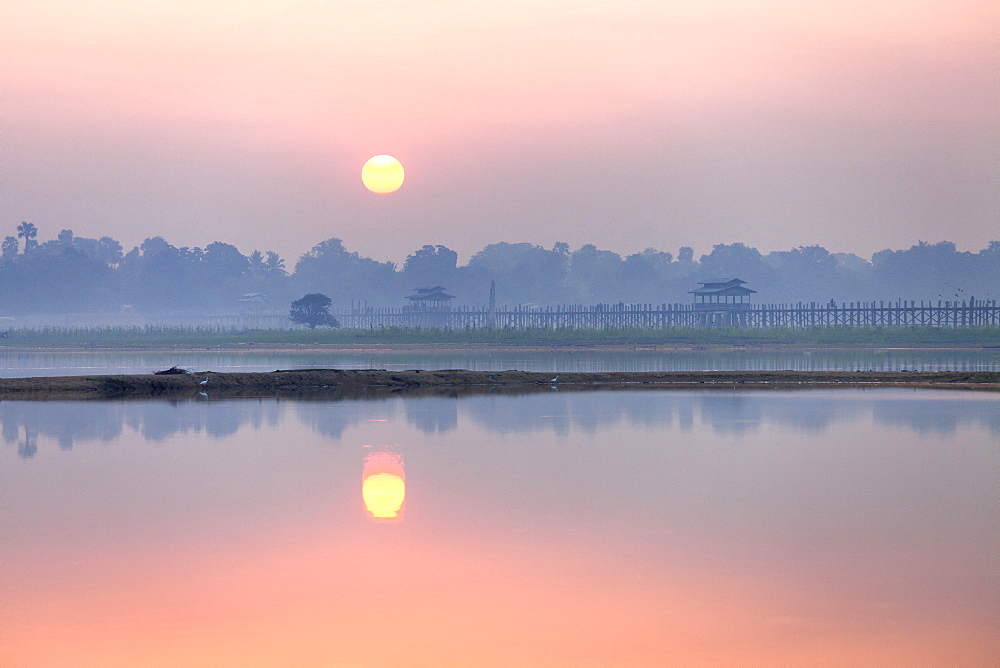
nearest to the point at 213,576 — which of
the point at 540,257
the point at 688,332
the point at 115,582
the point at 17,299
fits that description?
the point at 115,582

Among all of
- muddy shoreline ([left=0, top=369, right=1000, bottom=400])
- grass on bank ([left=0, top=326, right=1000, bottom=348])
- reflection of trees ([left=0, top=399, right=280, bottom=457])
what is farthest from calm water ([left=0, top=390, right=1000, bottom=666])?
grass on bank ([left=0, top=326, right=1000, bottom=348])

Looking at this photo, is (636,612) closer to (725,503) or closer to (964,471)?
(725,503)

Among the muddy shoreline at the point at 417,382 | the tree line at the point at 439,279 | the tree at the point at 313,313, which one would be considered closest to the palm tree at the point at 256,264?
the tree line at the point at 439,279

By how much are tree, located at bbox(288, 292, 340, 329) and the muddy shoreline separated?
212 feet

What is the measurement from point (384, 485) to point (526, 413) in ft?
35.5

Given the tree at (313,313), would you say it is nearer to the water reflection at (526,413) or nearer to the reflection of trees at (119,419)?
the water reflection at (526,413)

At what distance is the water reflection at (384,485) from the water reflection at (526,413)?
2766 millimetres

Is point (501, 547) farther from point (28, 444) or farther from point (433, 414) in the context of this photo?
point (433, 414)

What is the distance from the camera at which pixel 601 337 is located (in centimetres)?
8056

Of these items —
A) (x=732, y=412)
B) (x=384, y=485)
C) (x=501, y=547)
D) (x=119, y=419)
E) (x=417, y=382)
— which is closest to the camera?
(x=501, y=547)

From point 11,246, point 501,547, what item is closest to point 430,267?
point 11,246

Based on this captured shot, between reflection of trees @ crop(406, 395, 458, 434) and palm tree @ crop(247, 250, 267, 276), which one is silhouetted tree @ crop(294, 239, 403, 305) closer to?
palm tree @ crop(247, 250, 267, 276)

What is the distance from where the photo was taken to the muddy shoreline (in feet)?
109

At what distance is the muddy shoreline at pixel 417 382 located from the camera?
33.2 m
